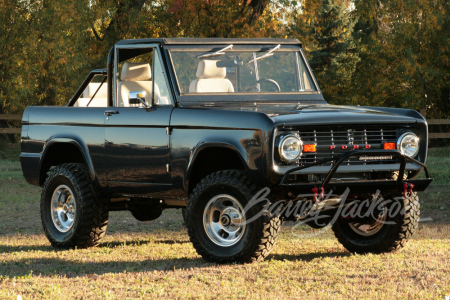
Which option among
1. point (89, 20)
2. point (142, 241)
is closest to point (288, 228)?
point (142, 241)

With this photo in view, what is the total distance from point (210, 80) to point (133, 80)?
3.10ft

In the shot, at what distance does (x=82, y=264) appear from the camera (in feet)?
24.1

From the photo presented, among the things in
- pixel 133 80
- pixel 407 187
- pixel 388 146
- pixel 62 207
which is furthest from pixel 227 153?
pixel 62 207

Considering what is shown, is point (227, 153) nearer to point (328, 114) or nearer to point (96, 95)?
point (328, 114)

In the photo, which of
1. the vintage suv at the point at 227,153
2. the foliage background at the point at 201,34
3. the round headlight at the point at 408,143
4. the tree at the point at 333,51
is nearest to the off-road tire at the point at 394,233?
the vintage suv at the point at 227,153

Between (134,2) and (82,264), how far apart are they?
13880 millimetres

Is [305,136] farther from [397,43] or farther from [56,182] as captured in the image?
[397,43]

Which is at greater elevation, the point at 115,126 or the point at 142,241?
the point at 115,126

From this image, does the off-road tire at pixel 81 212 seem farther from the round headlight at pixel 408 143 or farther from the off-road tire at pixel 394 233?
the round headlight at pixel 408 143

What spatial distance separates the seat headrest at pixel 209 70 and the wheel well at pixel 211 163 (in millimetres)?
1041

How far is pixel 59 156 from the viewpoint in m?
9.06

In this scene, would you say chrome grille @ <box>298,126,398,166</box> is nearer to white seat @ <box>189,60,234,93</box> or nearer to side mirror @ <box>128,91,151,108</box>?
white seat @ <box>189,60,234,93</box>

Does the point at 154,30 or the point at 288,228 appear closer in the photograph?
the point at 288,228

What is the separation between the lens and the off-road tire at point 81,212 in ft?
27.2
